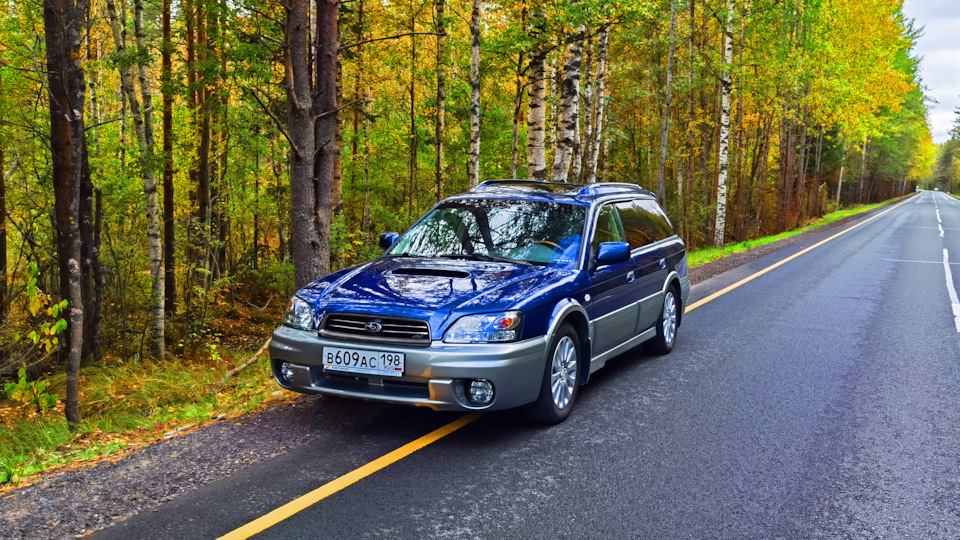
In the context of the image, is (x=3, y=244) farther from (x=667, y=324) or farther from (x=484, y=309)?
(x=484, y=309)

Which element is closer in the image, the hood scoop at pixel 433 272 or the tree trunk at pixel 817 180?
the hood scoop at pixel 433 272

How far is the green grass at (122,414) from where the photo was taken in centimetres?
469

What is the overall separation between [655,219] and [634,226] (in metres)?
0.86

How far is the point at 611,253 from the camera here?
5688 mm

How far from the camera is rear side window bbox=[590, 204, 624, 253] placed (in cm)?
604

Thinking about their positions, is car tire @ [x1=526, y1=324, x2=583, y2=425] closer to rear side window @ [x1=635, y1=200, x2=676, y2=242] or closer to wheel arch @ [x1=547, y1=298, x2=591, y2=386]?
wheel arch @ [x1=547, y1=298, x2=591, y2=386]

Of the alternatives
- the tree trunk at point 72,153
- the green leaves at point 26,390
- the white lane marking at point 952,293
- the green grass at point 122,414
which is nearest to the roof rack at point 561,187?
the green grass at point 122,414

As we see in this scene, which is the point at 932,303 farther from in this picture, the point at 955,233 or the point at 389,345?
the point at 955,233

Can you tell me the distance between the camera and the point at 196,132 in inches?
628

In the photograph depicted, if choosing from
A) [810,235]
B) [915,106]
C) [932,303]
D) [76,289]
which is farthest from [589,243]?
[915,106]

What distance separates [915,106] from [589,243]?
68.5m

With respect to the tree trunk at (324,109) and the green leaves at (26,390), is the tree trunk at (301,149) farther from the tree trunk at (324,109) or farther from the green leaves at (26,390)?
the green leaves at (26,390)

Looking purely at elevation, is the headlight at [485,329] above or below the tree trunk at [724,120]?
below

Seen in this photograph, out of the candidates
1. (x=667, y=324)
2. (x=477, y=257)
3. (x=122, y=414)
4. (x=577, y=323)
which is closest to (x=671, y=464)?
(x=577, y=323)
